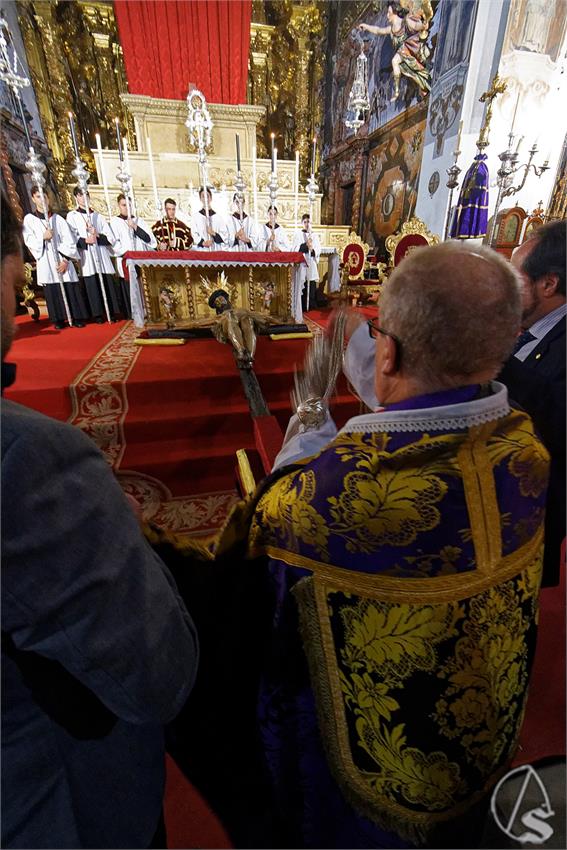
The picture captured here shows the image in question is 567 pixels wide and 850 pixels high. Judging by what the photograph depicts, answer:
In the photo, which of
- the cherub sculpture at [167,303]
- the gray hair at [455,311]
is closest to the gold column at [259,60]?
the cherub sculpture at [167,303]

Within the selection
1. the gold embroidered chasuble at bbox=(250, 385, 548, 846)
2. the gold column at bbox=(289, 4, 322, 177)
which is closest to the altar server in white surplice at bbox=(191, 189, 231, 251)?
the gold embroidered chasuble at bbox=(250, 385, 548, 846)

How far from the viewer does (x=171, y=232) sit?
559 cm

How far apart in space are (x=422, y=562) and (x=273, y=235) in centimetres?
621

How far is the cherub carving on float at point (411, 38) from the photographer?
26.4 feet

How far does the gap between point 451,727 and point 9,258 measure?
1.31 m

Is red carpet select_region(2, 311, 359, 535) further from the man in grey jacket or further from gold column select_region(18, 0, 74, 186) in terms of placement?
gold column select_region(18, 0, 74, 186)

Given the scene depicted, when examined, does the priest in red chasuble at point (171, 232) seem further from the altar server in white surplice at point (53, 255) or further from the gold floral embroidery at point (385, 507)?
the gold floral embroidery at point (385, 507)

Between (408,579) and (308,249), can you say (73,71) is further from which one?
(408,579)

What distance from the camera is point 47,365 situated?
12.9ft

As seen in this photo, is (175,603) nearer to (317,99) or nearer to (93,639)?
(93,639)

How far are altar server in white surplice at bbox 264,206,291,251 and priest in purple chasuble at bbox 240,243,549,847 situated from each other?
5861mm

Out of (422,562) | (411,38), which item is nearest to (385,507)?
(422,562)

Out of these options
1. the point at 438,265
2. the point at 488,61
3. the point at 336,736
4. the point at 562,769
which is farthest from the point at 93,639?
the point at 488,61

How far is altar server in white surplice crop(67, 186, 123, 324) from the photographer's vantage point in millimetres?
5715
